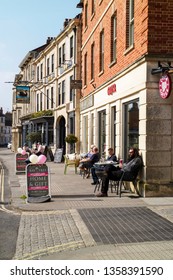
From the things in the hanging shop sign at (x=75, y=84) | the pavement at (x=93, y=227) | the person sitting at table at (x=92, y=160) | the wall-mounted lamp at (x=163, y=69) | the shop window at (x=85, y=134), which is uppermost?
the hanging shop sign at (x=75, y=84)

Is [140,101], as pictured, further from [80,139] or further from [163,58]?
[80,139]

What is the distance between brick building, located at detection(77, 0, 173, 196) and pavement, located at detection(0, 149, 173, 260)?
1231 mm

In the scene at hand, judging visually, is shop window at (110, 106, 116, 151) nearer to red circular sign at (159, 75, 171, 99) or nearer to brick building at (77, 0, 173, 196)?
brick building at (77, 0, 173, 196)

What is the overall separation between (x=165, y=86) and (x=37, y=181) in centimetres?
427

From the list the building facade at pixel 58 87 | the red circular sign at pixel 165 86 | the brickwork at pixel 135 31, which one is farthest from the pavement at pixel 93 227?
the building facade at pixel 58 87

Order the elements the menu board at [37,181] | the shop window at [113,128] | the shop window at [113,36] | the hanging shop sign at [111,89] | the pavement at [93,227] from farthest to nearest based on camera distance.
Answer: the shop window at [113,128]
the shop window at [113,36]
the hanging shop sign at [111,89]
the menu board at [37,181]
the pavement at [93,227]

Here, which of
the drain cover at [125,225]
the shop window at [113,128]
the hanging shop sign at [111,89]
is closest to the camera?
the drain cover at [125,225]

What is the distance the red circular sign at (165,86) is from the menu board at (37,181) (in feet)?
12.4

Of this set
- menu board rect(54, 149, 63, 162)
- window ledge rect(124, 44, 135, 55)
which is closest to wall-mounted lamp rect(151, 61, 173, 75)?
window ledge rect(124, 44, 135, 55)

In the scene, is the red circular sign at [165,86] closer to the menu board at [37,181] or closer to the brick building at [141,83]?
the brick building at [141,83]

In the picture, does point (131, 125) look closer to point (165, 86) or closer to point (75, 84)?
point (165, 86)

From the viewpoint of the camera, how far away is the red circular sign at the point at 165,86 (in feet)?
31.8

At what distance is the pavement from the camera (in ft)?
18.7

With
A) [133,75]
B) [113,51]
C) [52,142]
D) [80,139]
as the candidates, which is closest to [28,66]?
[52,142]
